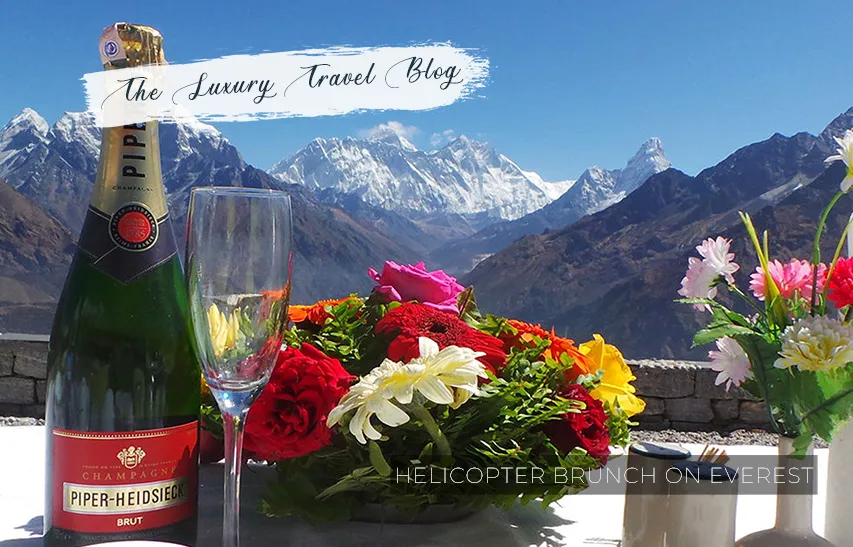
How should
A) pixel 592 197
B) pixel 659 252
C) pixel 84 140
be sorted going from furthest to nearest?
pixel 592 197
pixel 84 140
pixel 659 252

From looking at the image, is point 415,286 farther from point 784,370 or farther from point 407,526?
point 784,370

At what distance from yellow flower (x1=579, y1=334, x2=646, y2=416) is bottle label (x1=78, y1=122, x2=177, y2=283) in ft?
1.96

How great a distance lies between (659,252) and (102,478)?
3692 cm

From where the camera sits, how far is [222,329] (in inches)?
25.0

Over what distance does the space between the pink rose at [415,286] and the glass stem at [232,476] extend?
1.04 feet

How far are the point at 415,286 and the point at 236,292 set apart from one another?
1.14 ft

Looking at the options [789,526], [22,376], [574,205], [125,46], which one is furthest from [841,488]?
[574,205]

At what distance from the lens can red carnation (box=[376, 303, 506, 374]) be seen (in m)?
0.76

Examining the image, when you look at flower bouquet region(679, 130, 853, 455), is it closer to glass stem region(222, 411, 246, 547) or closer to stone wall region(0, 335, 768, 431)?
glass stem region(222, 411, 246, 547)

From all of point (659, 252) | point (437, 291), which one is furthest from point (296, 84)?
point (659, 252)

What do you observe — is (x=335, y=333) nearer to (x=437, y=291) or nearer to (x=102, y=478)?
(x=437, y=291)

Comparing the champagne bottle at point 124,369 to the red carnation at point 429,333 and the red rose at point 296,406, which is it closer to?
the red rose at point 296,406

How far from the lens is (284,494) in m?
0.78

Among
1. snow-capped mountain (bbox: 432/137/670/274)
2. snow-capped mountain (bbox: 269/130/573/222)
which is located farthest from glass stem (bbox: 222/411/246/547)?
snow-capped mountain (bbox: 269/130/573/222)
